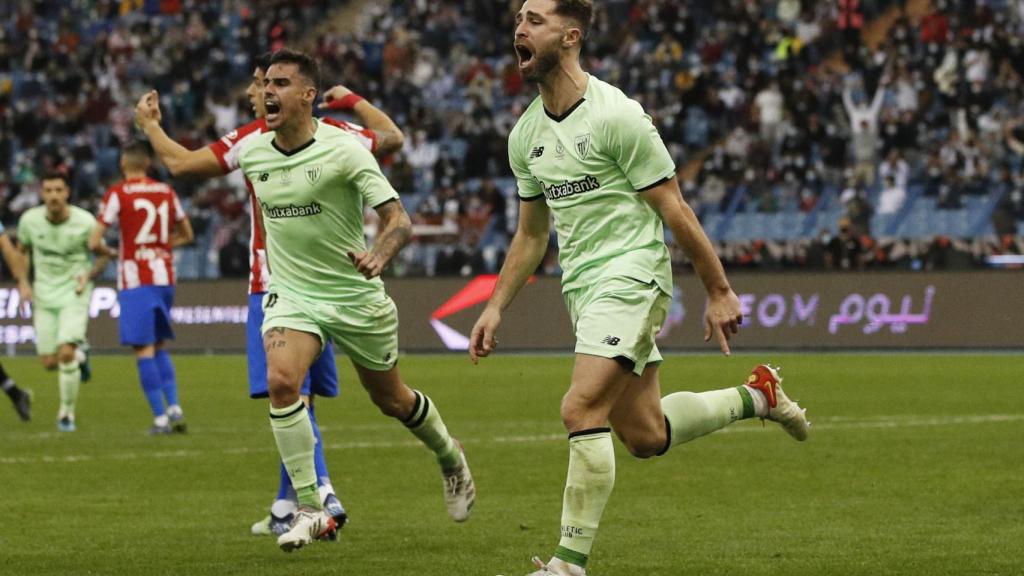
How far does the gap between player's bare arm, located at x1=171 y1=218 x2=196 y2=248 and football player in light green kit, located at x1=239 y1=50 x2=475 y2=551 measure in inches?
262

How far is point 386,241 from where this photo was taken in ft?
26.1

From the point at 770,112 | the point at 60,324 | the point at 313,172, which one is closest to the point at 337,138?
the point at 313,172

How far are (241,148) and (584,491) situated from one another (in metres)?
2.94

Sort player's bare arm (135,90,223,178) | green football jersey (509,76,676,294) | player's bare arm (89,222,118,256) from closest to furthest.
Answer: green football jersey (509,76,676,294), player's bare arm (135,90,223,178), player's bare arm (89,222,118,256)

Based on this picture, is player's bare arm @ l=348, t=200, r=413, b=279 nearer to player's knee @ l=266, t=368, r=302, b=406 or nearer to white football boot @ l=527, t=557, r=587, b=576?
player's knee @ l=266, t=368, r=302, b=406

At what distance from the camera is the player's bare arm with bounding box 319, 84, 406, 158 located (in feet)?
29.2

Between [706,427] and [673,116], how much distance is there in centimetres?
2598

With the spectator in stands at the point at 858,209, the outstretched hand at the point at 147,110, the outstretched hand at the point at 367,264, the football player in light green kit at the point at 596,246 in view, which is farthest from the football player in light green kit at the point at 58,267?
the spectator in stands at the point at 858,209

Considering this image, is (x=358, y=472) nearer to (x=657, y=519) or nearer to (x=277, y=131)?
(x=657, y=519)

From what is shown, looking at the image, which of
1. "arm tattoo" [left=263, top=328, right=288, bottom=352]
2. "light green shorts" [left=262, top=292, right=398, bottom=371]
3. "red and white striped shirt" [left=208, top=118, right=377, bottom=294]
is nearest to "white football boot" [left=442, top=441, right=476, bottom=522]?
"light green shorts" [left=262, top=292, right=398, bottom=371]

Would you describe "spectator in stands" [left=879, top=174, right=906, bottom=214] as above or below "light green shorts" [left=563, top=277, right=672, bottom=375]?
below

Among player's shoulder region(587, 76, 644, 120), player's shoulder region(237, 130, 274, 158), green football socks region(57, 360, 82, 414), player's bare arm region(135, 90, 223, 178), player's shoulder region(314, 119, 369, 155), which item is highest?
player's shoulder region(587, 76, 644, 120)

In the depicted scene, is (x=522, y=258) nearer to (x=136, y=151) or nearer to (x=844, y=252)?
(x=136, y=151)

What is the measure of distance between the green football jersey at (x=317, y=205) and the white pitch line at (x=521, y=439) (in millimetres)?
4706
